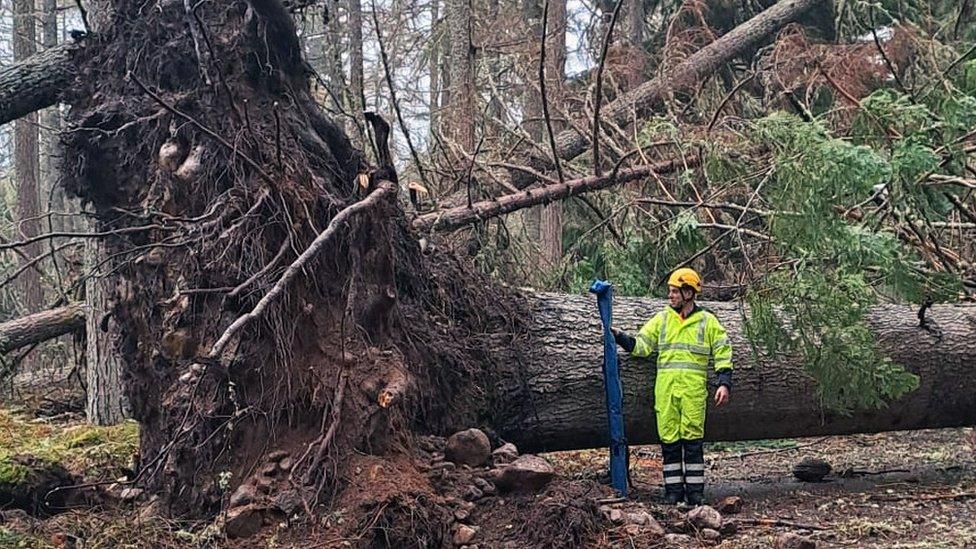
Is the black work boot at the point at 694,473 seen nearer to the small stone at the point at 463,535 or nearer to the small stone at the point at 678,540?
the small stone at the point at 678,540

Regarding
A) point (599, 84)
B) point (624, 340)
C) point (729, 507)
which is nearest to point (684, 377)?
point (624, 340)

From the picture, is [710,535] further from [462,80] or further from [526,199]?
[462,80]

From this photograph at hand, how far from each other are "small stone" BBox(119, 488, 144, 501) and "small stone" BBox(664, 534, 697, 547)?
2783mm

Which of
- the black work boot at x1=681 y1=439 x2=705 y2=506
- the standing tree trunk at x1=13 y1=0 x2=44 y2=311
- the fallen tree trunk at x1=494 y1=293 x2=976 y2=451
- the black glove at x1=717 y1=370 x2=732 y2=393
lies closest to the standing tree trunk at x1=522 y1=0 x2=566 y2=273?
the fallen tree trunk at x1=494 y1=293 x2=976 y2=451

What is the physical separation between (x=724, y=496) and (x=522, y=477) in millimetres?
1933

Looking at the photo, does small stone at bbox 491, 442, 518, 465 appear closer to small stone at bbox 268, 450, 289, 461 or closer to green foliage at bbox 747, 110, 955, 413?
small stone at bbox 268, 450, 289, 461

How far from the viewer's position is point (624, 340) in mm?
5617

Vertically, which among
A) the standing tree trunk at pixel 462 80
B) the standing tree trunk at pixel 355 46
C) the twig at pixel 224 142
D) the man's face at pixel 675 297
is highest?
the standing tree trunk at pixel 355 46

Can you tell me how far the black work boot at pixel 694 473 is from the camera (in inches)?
209

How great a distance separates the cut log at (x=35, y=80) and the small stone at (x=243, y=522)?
12.2ft

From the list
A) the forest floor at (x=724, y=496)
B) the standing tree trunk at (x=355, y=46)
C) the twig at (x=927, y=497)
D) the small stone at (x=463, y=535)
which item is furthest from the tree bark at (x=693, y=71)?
the small stone at (x=463, y=535)

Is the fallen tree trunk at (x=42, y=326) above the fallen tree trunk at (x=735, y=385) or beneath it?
above

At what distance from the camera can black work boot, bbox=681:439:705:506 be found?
530 cm

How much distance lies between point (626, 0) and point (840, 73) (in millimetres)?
5171
